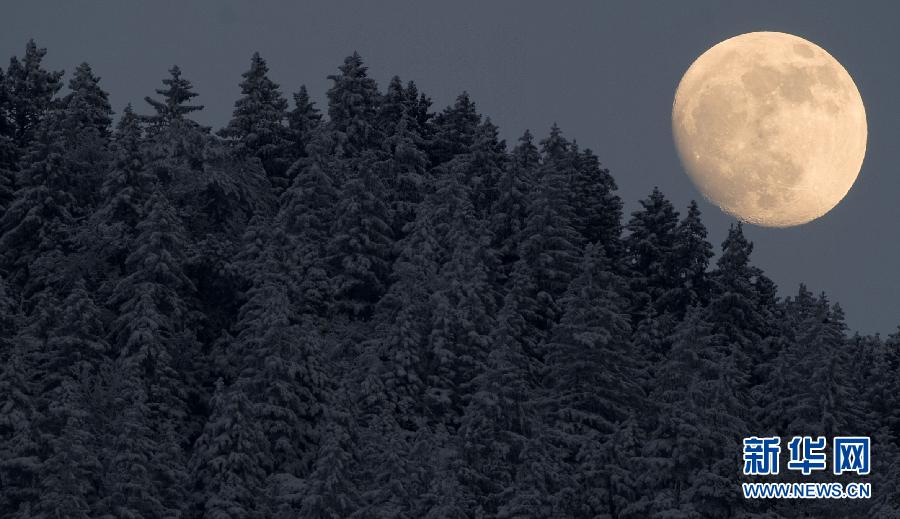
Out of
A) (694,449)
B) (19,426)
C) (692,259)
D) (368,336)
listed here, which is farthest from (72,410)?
(692,259)

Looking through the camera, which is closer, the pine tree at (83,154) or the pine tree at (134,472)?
the pine tree at (134,472)

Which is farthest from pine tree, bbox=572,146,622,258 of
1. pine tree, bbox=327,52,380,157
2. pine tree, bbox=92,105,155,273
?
pine tree, bbox=92,105,155,273

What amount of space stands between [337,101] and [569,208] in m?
18.4

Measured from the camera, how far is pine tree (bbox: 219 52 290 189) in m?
95.9

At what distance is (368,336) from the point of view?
75.8 meters

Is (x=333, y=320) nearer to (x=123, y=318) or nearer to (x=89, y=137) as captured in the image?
(x=123, y=318)

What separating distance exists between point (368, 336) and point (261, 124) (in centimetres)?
2439

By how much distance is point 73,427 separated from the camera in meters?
59.3

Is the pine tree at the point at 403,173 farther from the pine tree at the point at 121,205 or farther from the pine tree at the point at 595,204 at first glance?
the pine tree at the point at 121,205

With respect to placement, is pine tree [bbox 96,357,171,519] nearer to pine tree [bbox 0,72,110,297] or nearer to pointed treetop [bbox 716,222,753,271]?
pine tree [bbox 0,72,110,297]

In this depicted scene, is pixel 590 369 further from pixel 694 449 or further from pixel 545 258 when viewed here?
pixel 545 258

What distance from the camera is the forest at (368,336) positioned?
61562 mm

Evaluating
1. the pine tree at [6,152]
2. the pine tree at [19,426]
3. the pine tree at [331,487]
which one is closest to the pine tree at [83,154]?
the pine tree at [6,152]

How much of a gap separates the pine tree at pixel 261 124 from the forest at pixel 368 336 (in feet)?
0.58
